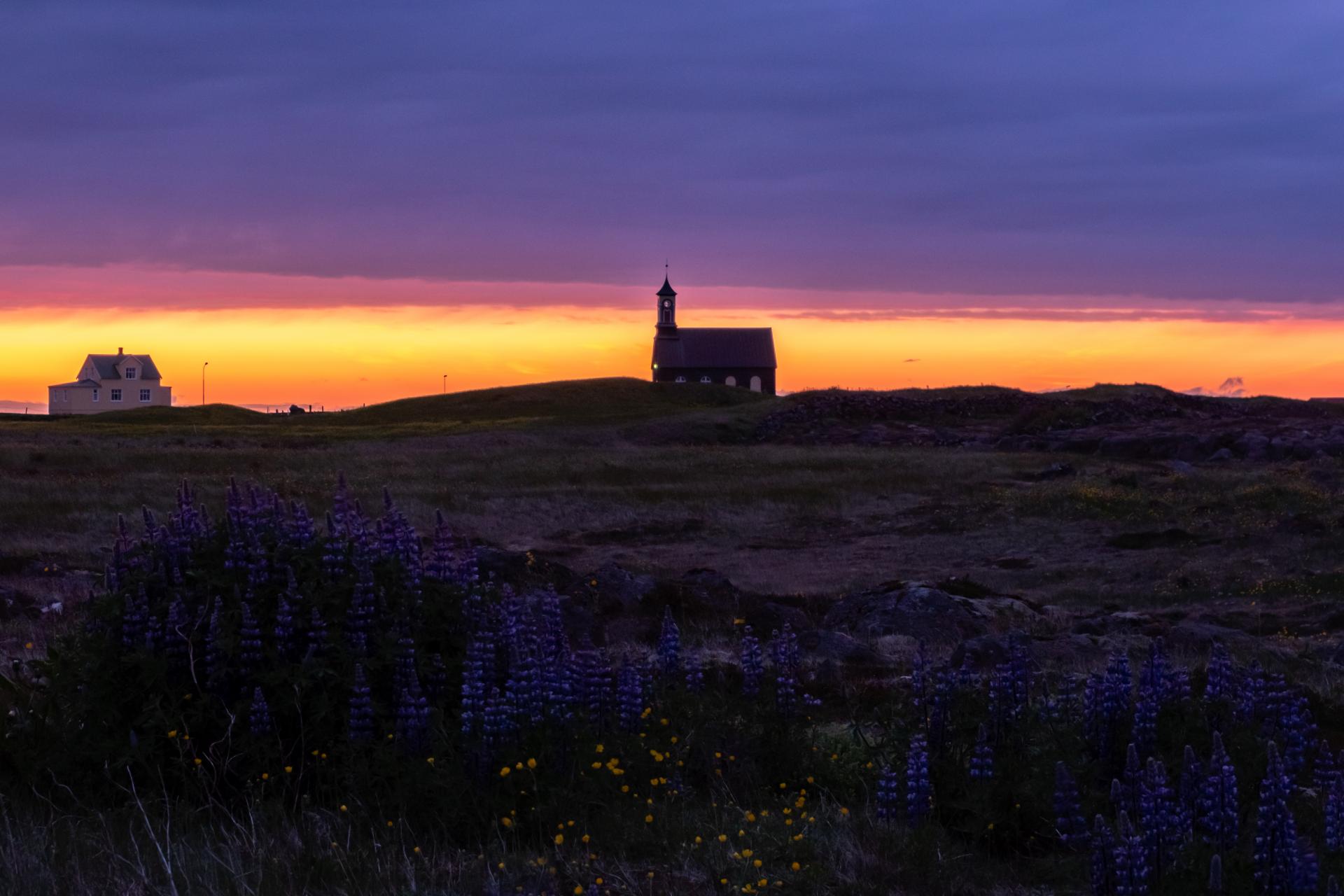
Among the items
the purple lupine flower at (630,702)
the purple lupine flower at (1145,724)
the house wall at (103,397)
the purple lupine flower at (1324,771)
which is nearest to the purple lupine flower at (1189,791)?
the purple lupine flower at (1324,771)

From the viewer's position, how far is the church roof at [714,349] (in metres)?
101

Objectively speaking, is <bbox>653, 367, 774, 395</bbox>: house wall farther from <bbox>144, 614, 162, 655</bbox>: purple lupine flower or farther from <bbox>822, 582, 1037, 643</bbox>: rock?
<bbox>144, 614, 162, 655</bbox>: purple lupine flower

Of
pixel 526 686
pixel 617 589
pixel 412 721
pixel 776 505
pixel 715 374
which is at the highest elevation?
pixel 715 374

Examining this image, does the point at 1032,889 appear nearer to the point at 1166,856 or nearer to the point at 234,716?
the point at 1166,856

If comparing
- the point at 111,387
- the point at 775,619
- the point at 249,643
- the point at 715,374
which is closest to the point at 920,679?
the point at 249,643

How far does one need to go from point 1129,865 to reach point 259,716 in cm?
414

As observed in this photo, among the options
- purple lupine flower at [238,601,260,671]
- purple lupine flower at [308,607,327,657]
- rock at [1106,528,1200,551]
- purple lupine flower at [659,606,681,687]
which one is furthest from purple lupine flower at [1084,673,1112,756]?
rock at [1106,528,1200,551]

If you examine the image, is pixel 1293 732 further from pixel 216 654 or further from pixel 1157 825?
pixel 216 654

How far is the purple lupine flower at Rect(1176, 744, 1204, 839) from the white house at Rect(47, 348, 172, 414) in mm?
125833

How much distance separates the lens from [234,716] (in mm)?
6320

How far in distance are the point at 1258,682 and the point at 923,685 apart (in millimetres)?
1790

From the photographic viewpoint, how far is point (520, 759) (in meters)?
5.97

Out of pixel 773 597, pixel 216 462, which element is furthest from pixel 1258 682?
pixel 216 462

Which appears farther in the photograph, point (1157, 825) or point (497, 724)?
point (497, 724)
